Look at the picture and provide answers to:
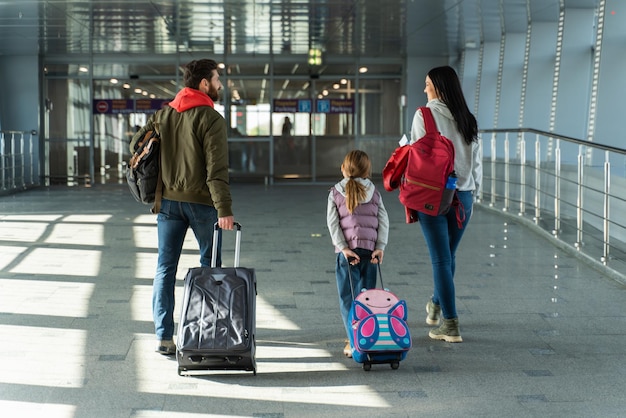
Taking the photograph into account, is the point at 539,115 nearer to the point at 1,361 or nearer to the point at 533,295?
the point at 533,295

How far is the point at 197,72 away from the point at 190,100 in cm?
16

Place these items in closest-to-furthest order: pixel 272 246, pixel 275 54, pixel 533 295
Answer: pixel 533 295 < pixel 272 246 < pixel 275 54

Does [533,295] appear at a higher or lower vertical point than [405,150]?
lower

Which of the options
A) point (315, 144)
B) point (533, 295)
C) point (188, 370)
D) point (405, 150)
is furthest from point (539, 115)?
point (188, 370)

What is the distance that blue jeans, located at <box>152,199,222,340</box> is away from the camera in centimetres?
479

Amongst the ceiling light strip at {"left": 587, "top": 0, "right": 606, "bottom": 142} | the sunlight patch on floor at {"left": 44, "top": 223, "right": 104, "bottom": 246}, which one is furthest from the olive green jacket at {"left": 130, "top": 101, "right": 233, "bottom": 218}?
the ceiling light strip at {"left": 587, "top": 0, "right": 606, "bottom": 142}

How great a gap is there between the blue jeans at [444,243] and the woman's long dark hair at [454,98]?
0.36m

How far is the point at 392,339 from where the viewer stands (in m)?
4.55

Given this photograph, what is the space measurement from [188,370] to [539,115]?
12.4m

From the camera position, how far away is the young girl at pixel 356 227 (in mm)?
4828

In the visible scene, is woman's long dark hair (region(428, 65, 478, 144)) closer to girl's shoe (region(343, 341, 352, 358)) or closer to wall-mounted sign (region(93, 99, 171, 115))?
girl's shoe (region(343, 341, 352, 358))

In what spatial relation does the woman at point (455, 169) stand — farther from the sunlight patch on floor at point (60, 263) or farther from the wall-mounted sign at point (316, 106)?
the wall-mounted sign at point (316, 106)

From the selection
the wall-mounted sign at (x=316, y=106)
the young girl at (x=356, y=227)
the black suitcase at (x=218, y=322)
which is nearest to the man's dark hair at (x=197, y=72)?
the young girl at (x=356, y=227)

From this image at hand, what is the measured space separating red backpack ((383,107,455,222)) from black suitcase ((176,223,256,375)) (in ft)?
3.52
